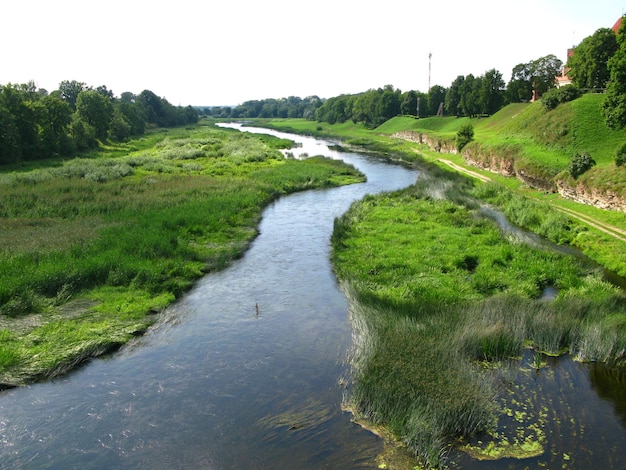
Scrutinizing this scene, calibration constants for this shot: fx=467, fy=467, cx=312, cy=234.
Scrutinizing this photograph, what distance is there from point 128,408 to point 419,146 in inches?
2913

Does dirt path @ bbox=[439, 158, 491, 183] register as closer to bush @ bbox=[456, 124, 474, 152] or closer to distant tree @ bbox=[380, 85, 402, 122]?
bush @ bbox=[456, 124, 474, 152]

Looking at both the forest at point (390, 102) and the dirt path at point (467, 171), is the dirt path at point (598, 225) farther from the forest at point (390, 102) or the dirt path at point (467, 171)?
the dirt path at point (467, 171)

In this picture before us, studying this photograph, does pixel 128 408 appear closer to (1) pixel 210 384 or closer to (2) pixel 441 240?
(1) pixel 210 384

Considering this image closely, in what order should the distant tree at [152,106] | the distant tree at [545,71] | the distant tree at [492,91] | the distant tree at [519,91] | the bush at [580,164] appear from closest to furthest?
→ the bush at [580,164] < the distant tree at [545,71] < the distant tree at [519,91] < the distant tree at [492,91] < the distant tree at [152,106]

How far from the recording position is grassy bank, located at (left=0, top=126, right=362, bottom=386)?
16.4 metres

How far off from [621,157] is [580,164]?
320cm

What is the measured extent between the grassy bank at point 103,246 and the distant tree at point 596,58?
29.2 meters

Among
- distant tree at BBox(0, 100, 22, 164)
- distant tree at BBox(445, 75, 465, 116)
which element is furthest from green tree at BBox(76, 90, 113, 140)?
distant tree at BBox(445, 75, 465, 116)

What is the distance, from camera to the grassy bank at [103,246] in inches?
647

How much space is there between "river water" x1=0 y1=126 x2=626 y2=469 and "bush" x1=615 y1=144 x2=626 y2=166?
23346 mm

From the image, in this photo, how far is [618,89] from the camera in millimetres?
36031

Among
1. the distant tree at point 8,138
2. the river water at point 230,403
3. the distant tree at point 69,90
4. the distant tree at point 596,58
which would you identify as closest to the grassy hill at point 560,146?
the distant tree at point 596,58

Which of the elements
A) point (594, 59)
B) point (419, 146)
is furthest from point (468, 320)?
point (419, 146)

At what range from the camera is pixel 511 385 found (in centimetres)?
1364
